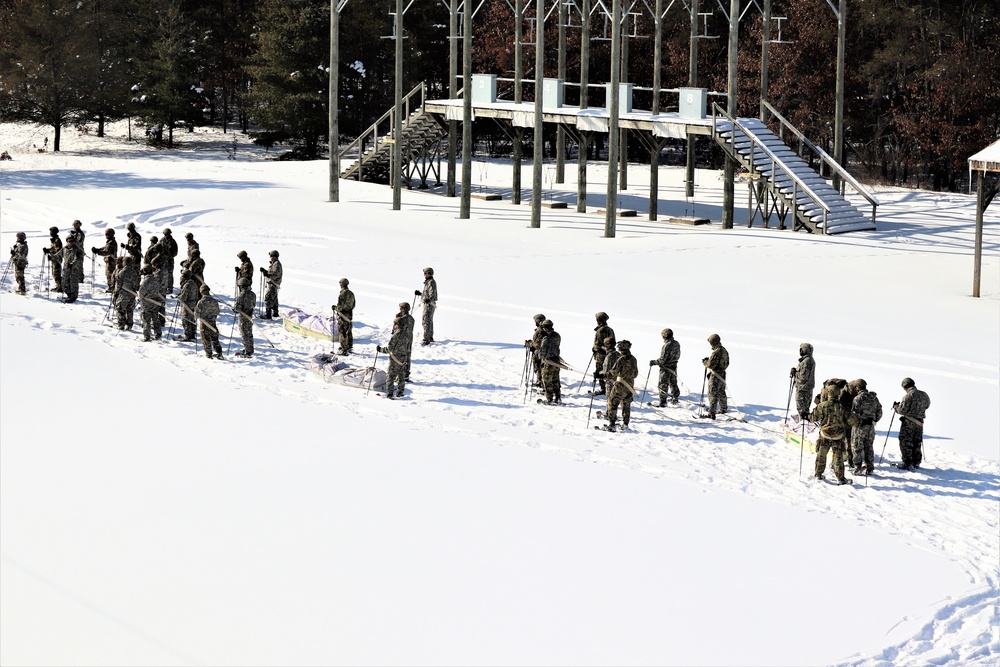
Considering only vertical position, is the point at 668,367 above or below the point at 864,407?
above

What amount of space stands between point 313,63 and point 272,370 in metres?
35.7

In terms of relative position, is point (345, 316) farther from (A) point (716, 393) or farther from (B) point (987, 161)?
(B) point (987, 161)

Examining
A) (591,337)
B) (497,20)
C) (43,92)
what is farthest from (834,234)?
(43,92)

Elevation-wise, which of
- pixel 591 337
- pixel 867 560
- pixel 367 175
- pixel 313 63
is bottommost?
pixel 867 560

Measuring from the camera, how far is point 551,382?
868 inches

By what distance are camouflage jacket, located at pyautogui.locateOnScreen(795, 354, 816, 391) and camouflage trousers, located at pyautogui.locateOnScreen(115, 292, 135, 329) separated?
41.2 ft

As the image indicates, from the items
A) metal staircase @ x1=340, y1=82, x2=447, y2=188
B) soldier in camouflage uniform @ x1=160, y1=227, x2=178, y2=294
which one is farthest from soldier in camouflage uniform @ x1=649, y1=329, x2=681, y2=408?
metal staircase @ x1=340, y1=82, x2=447, y2=188

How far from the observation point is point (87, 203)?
4150 cm

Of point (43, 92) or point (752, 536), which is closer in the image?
point (752, 536)

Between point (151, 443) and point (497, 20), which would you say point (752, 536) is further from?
point (497, 20)

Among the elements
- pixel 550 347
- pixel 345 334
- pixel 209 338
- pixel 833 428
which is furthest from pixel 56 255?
pixel 833 428

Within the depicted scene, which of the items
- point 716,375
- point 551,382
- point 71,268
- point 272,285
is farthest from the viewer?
Result: point 71,268

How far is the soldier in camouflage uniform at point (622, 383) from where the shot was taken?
20.2 metres

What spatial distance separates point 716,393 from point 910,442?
3.10 meters
